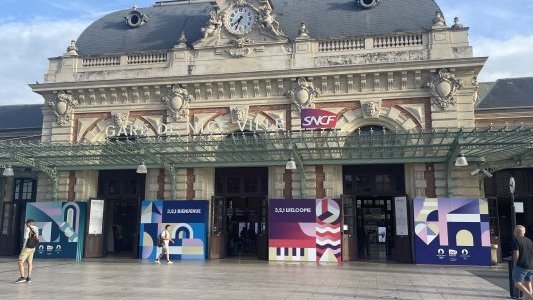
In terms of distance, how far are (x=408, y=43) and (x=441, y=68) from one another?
179 cm

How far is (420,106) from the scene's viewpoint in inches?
771

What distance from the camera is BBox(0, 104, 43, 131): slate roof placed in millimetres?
26469

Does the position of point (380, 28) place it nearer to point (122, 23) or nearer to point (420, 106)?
point (420, 106)

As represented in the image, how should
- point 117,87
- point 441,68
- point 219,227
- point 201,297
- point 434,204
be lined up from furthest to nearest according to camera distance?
point 117,87 → point 219,227 → point 441,68 → point 434,204 → point 201,297

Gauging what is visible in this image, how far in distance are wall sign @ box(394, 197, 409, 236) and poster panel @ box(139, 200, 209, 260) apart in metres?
7.48

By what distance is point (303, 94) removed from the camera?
20.3 m

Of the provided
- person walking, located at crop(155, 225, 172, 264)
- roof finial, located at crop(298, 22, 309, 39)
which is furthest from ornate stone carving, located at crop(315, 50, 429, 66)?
person walking, located at crop(155, 225, 172, 264)

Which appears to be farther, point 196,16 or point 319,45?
point 196,16

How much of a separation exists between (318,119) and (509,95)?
10.4 m

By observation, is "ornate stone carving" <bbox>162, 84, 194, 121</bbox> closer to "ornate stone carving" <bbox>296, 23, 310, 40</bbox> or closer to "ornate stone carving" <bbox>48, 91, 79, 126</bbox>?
"ornate stone carving" <bbox>48, 91, 79, 126</bbox>

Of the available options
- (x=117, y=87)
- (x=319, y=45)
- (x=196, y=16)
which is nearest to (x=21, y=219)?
(x=117, y=87)

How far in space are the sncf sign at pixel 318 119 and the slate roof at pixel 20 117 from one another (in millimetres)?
15048

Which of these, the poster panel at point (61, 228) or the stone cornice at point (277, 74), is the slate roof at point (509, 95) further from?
the poster panel at point (61, 228)

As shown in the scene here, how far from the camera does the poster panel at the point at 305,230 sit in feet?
60.7
